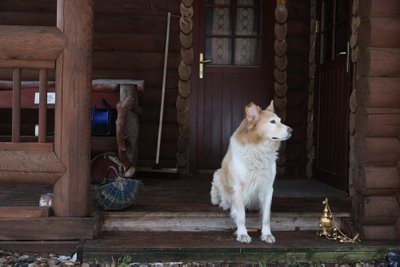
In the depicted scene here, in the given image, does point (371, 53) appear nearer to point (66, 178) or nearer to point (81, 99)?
point (81, 99)

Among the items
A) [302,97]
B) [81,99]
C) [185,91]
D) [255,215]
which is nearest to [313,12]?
[302,97]

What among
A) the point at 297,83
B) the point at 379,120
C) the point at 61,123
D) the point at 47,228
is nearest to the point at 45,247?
the point at 47,228

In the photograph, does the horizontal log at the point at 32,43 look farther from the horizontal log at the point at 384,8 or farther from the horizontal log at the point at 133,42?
the horizontal log at the point at 133,42

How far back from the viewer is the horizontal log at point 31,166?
10.8 ft

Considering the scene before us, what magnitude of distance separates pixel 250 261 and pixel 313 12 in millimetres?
3907

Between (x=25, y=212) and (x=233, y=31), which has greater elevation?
(x=233, y=31)

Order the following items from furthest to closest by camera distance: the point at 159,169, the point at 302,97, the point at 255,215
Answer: the point at 302,97 → the point at 159,169 → the point at 255,215

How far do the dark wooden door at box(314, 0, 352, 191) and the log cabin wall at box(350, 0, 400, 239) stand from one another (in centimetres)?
124

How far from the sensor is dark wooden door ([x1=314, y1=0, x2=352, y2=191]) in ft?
15.5

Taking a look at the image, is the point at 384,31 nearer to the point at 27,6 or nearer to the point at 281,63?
the point at 281,63

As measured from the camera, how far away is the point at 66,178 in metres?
3.29

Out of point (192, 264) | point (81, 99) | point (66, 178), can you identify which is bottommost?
point (192, 264)

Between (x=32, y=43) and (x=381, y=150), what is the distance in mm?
2753

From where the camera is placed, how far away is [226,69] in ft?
19.6
